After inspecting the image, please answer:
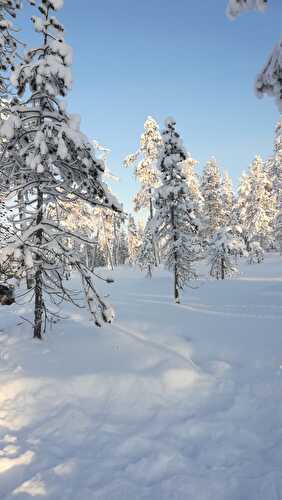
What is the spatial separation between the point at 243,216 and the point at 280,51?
175ft

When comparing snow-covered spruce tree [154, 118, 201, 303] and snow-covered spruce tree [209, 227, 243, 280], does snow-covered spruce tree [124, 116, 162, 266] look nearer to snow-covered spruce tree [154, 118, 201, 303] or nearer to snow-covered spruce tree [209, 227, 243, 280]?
snow-covered spruce tree [209, 227, 243, 280]

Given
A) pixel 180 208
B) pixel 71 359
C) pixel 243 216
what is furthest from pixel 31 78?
pixel 243 216

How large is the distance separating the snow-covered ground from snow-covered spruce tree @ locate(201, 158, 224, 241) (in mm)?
39900

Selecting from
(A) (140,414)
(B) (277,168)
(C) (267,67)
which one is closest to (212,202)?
(B) (277,168)

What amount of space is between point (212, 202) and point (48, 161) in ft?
141

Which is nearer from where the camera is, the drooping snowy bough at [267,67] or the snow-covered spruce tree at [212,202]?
the drooping snowy bough at [267,67]

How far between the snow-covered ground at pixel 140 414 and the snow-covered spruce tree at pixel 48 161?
127cm

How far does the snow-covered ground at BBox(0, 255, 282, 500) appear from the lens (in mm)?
4234

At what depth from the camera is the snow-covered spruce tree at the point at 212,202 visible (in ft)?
163

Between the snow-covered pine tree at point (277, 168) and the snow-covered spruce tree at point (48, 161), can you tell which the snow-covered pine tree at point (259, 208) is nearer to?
the snow-covered pine tree at point (277, 168)

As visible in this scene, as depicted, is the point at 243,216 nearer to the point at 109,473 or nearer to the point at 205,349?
the point at 205,349

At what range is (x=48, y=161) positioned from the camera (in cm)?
869

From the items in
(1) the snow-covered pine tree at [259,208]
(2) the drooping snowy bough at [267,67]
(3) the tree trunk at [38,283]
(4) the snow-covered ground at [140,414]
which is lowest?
(4) the snow-covered ground at [140,414]

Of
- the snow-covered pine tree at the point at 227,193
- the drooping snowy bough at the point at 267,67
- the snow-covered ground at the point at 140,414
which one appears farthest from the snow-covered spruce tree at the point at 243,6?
the snow-covered pine tree at the point at 227,193
